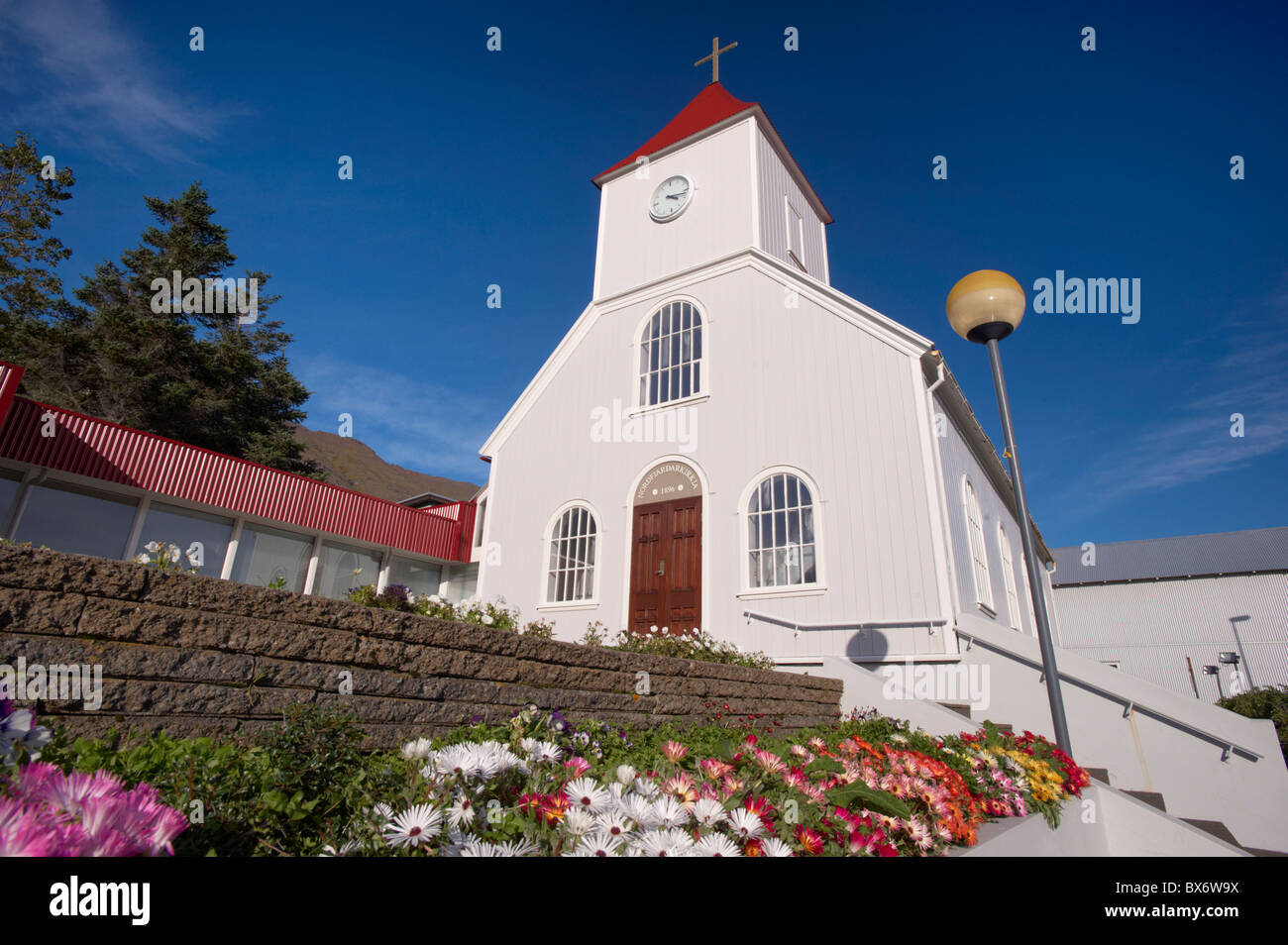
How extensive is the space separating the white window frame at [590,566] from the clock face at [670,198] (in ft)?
22.2

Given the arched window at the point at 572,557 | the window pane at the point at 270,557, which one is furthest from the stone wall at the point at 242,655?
the window pane at the point at 270,557

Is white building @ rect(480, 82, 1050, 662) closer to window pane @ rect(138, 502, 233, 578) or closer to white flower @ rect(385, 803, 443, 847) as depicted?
window pane @ rect(138, 502, 233, 578)

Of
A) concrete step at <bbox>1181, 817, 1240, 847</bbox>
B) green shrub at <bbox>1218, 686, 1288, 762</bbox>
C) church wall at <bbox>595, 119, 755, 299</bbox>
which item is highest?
church wall at <bbox>595, 119, 755, 299</bbox>

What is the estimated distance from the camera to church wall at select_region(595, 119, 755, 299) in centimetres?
1300

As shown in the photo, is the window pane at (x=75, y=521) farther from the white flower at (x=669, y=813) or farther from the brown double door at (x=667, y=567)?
the white flower at (x=669, y=813)

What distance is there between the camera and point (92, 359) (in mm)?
25594

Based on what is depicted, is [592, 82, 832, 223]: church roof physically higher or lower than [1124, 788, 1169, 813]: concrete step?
higher

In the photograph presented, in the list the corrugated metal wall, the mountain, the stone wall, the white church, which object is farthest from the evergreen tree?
the mountain

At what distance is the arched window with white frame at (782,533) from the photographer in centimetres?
976

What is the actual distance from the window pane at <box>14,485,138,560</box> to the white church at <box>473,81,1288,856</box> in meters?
7.23

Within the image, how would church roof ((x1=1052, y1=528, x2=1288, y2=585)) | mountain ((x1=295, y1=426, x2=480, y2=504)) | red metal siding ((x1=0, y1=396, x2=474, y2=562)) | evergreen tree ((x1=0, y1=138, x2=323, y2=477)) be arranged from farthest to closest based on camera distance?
mountain ((x1=295, y1=426, x2=480, y2=504)), church roof ((x1=1052, y1=528, x2=1288, y2=585)), evergreen tree ((x1=0, y1=138, x2=323, y2=477)), red metal siding ((x1=0, y1=396, x2=474, y2=562))

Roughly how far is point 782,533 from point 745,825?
330 inches

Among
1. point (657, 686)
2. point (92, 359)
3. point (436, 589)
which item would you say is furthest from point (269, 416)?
point (657, 686)

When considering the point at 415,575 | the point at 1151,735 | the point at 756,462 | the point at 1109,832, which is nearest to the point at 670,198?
the point at 756,462
